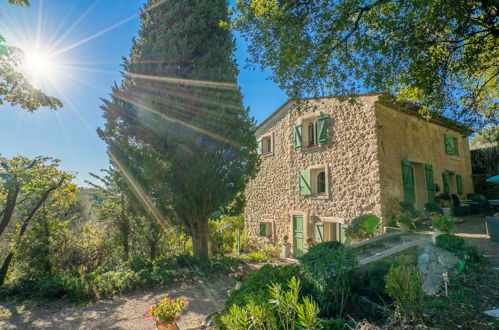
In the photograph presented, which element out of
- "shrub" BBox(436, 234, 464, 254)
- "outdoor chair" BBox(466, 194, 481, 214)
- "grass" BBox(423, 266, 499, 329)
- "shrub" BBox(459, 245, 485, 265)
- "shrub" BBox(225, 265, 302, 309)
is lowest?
"grass" BBox(423, 266, 499, 329)

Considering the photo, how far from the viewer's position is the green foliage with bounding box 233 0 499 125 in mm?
5219

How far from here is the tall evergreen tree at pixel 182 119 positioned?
25.5ft

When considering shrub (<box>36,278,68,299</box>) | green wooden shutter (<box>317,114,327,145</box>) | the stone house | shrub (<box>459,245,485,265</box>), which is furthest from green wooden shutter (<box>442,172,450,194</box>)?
shrub (<box>36,278,68,299</box>)

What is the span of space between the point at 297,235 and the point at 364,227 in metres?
3.74

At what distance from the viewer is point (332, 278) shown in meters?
3.69

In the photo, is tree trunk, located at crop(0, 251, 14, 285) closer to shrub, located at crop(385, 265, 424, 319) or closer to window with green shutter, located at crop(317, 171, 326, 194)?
shrub, located at crop(385, 265, 424, 319)

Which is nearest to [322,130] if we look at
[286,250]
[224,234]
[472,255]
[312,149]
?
[312,149]

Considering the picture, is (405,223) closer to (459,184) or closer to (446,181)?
(446,181)

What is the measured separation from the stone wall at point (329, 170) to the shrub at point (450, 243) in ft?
9.21

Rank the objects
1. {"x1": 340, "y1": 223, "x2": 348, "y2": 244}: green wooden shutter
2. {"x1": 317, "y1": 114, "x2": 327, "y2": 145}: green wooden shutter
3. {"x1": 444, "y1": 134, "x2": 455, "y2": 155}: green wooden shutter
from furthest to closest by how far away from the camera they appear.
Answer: {"x1": 444, "y1": 134, "x2": 455, "y2": 155}: green wooden shutter
{"x1": 317, "y1": 114, "x2": 327, "y2": 145}: green wooden shutter
{"x1": 340, "y1": 223, "x2": 348, "y2": 244}: green wooden shutter

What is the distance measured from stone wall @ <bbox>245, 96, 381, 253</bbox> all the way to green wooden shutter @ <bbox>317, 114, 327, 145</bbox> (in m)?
0.17

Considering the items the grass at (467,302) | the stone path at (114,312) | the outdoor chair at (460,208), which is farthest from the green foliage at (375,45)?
the stone path at (114,312)

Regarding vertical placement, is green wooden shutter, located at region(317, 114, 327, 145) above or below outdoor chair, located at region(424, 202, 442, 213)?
above

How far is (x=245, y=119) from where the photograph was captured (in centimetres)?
859
